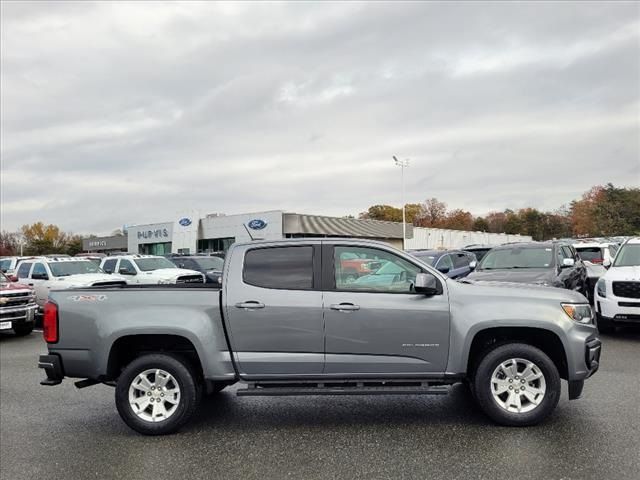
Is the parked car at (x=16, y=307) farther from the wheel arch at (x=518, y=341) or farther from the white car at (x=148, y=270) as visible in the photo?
the wheel arch at (x=518, y=341)

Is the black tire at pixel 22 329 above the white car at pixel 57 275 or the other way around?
the other way around

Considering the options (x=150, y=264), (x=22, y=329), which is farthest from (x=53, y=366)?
(x=150, y=264)

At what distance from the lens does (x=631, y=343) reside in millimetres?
9727

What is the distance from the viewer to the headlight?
531cm

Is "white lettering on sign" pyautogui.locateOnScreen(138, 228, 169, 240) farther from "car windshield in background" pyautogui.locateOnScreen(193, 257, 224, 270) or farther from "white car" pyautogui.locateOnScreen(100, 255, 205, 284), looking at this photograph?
"white car" pyautogui.locateOnScreen(100, 255, 205, 284)

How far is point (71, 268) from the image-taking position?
16.2m

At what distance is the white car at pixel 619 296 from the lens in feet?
32.2

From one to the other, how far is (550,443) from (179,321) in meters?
3.54

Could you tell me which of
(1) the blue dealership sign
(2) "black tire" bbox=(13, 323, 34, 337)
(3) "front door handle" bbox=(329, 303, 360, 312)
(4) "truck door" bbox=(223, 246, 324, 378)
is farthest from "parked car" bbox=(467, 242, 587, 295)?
(1) the blue dealership sign

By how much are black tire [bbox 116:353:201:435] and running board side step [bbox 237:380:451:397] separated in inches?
19.8

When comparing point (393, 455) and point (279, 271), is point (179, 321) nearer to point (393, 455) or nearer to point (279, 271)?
point (279, 271)

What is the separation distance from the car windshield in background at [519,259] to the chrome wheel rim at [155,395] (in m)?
8.40

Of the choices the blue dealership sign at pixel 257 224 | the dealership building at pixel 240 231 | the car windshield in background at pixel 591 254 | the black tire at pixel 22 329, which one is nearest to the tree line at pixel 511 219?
the dealership building at pixel 240 231

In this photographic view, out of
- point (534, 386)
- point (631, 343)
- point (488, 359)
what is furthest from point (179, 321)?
point (631, 343)
